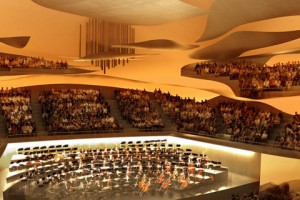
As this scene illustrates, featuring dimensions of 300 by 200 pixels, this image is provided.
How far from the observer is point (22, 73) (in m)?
19.1

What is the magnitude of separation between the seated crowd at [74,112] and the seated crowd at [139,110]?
1.00 meters

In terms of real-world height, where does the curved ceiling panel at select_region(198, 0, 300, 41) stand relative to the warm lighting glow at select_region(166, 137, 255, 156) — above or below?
above

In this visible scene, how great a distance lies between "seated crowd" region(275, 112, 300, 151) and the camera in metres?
13.6

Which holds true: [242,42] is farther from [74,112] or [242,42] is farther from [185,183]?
[74,112]

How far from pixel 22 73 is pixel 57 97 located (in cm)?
230

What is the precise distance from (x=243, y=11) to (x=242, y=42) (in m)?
3.41

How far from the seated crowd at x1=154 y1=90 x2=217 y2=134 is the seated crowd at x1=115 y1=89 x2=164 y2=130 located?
890 millimetres

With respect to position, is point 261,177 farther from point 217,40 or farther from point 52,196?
point 52,196

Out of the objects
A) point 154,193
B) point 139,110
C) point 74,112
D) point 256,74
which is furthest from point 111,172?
point 256,74

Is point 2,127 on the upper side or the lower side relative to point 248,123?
lower

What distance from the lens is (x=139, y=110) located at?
2120cm

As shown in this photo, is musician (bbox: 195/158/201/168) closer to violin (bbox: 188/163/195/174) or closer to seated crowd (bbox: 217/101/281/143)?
violin (bbox: 188/163/195/174)

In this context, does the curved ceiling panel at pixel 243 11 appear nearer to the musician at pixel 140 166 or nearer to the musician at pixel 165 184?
the musician at pixel 140 166

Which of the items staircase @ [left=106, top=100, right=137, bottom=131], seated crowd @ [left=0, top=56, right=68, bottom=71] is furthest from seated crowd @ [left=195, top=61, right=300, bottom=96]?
seated crowd @ [left=0, top=56, right=68, bottom=71]
